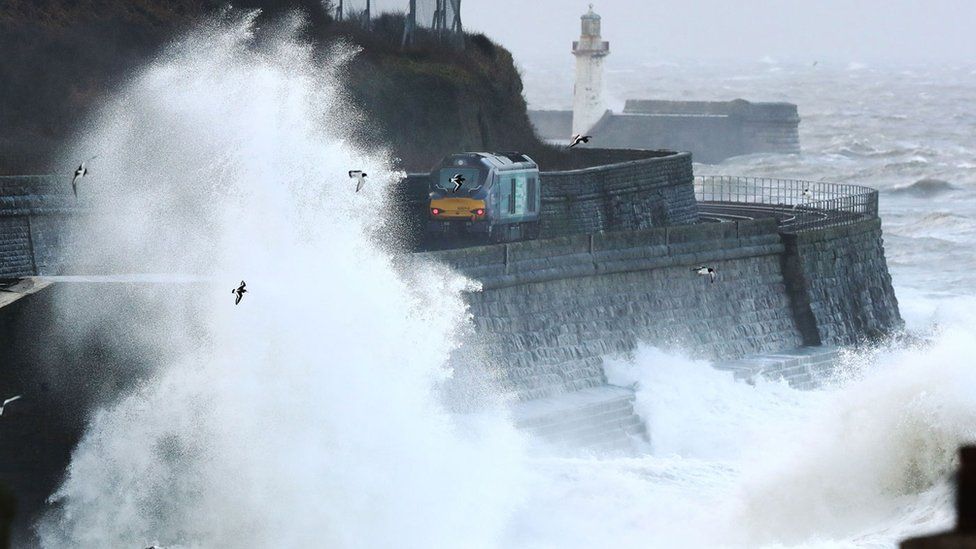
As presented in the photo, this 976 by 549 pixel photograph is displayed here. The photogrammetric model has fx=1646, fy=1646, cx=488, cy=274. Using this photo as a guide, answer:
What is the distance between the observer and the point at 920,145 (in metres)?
77.1

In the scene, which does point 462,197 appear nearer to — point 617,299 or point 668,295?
point 617,299

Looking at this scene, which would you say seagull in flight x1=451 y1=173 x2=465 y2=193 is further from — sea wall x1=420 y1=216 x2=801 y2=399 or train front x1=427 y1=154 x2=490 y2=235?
sea wall x1=420 y1=216 x2=801 y2=399

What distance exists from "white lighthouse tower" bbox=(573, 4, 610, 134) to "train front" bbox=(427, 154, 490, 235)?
38654 mm

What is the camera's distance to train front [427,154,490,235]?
72.2ft

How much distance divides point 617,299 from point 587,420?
2.50 m

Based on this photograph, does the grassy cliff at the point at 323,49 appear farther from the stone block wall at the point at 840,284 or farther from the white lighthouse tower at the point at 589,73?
the white lighthouse tower at the point at 589,73

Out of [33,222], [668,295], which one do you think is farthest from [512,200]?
[33,222]

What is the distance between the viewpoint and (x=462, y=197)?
22.0 m

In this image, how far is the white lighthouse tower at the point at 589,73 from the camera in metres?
60.5

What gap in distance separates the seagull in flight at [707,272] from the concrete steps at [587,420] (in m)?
2.34

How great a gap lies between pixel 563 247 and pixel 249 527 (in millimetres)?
7608

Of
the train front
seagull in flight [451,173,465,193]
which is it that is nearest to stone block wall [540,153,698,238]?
the train front

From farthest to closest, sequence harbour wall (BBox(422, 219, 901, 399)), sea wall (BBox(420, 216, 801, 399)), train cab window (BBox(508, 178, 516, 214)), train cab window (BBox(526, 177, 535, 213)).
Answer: train cab window (BBox(526, 177, 535, 213)) < train cab window (BBox(508, 178, 516, 214)) < harbour wall (BBox(422, 219, 901, 399)) < sea wall (BBox(420, 216, 801, 399))

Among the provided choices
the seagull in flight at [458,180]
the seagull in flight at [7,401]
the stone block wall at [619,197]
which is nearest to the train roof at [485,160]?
the seagull in flight at [458,180]
